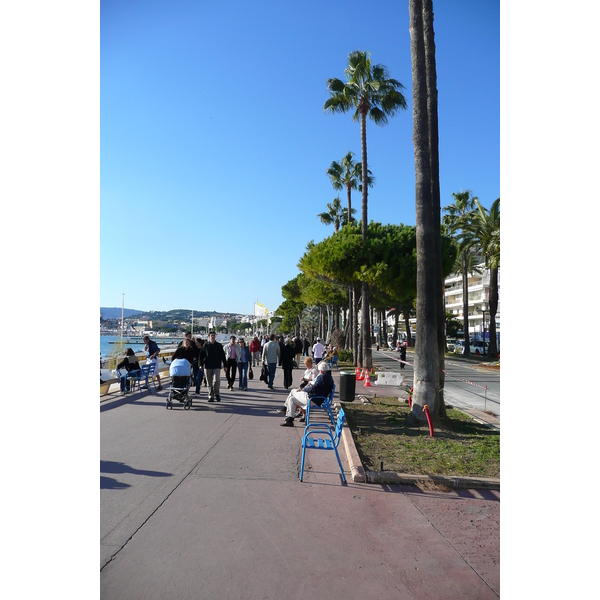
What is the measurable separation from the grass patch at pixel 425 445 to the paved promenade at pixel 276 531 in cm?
56

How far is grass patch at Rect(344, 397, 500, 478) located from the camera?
21.4 ft

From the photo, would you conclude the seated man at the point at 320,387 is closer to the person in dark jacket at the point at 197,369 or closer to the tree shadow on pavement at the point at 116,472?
the tree shadow on pavement at the point at 116,472

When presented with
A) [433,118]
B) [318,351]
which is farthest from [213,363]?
[318,351]

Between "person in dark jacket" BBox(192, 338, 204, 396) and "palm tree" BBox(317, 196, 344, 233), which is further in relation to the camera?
"palm tree" BBox(317, 196, 344, 233)

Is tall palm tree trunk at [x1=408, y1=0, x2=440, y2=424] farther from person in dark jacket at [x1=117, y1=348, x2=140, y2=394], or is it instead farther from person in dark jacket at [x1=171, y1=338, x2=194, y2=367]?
person in dark jacket at [x1=117, y1=348, x2=140, y2=394]

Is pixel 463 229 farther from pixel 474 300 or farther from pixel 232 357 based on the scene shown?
pixel 474 300

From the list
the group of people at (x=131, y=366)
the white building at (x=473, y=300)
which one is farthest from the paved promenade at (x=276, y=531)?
the white building at (x=473, y=300)

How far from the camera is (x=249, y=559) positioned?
12.6ft

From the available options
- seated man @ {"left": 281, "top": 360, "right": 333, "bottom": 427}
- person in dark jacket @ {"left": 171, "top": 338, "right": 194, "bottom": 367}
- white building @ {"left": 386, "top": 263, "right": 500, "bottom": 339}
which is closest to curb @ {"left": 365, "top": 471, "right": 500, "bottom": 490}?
seated man @ {"left": 281, "top": 360, "right": 333, "bottom": 427}

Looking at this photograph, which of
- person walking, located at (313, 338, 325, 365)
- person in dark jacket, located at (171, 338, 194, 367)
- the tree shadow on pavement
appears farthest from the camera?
person walking, located at (313, 338, 325, 365)

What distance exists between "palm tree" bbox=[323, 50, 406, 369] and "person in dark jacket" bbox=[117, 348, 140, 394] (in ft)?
32.1

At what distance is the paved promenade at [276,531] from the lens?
11.5 ft

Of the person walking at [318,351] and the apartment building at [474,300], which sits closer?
the person walking at [318,351]

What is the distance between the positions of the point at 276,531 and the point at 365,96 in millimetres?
20877
